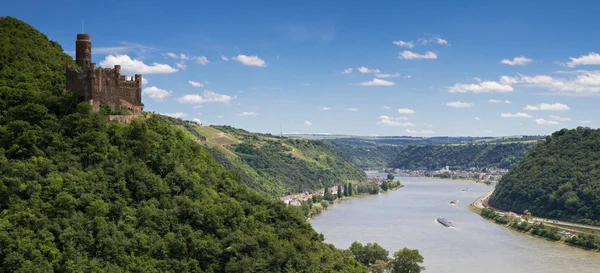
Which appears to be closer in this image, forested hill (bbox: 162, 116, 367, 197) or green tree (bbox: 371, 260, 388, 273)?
green tree (bbox: 371, 260, 388, 273)

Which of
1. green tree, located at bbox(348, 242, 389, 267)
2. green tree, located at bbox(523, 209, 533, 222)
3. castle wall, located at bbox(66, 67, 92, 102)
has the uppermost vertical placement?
castle wall, located at bbox(66, 67, 92, 102)

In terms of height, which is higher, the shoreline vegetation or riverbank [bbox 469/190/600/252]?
the shoreline vegetation

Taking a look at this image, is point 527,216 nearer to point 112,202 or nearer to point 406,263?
point 406,263

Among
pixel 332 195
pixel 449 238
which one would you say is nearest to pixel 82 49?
pixel 449 238

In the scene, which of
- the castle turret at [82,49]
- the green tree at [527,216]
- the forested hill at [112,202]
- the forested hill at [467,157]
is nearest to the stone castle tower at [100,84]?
the castle turret at [82,49]

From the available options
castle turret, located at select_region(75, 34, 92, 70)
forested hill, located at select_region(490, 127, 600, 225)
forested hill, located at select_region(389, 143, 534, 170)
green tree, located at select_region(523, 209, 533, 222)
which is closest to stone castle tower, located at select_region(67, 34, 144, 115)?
castle turret, located at select_region(75, 34, 92, 70)

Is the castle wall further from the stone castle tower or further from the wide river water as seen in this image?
the wide river water
